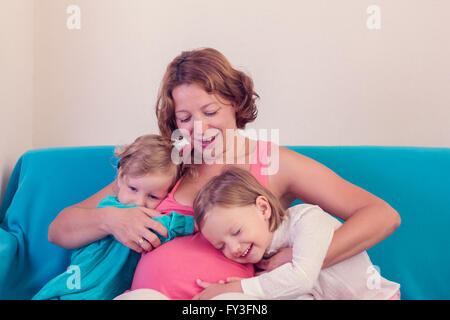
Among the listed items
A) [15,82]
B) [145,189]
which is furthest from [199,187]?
[15,82]

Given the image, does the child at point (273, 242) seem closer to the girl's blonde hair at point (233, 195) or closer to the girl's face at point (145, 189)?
the girl's blonde hair at point (233, 195)

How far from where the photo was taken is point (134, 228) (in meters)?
1.24

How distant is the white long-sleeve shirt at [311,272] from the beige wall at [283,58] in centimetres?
77

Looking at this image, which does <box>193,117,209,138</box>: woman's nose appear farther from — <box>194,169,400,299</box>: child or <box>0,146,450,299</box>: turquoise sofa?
<box>0,146,450,299</box>: turquoise sofa

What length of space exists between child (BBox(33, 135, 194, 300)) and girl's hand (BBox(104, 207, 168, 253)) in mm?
20

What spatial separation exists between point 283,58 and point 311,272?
3.51 feet

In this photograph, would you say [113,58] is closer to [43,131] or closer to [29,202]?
[43,131]

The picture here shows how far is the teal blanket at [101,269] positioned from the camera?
1.27m

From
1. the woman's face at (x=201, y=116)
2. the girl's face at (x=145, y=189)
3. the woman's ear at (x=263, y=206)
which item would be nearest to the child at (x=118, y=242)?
the girl's face at (x=145, y=189)

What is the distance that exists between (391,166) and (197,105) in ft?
2.44

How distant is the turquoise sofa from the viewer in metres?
1.50

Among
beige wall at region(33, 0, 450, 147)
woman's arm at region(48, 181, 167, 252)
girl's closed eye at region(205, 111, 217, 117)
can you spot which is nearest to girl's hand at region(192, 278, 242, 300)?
woman's arm at region(48, 181, 167, 252)

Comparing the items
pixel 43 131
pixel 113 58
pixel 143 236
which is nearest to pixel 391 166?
pixel 143 236
